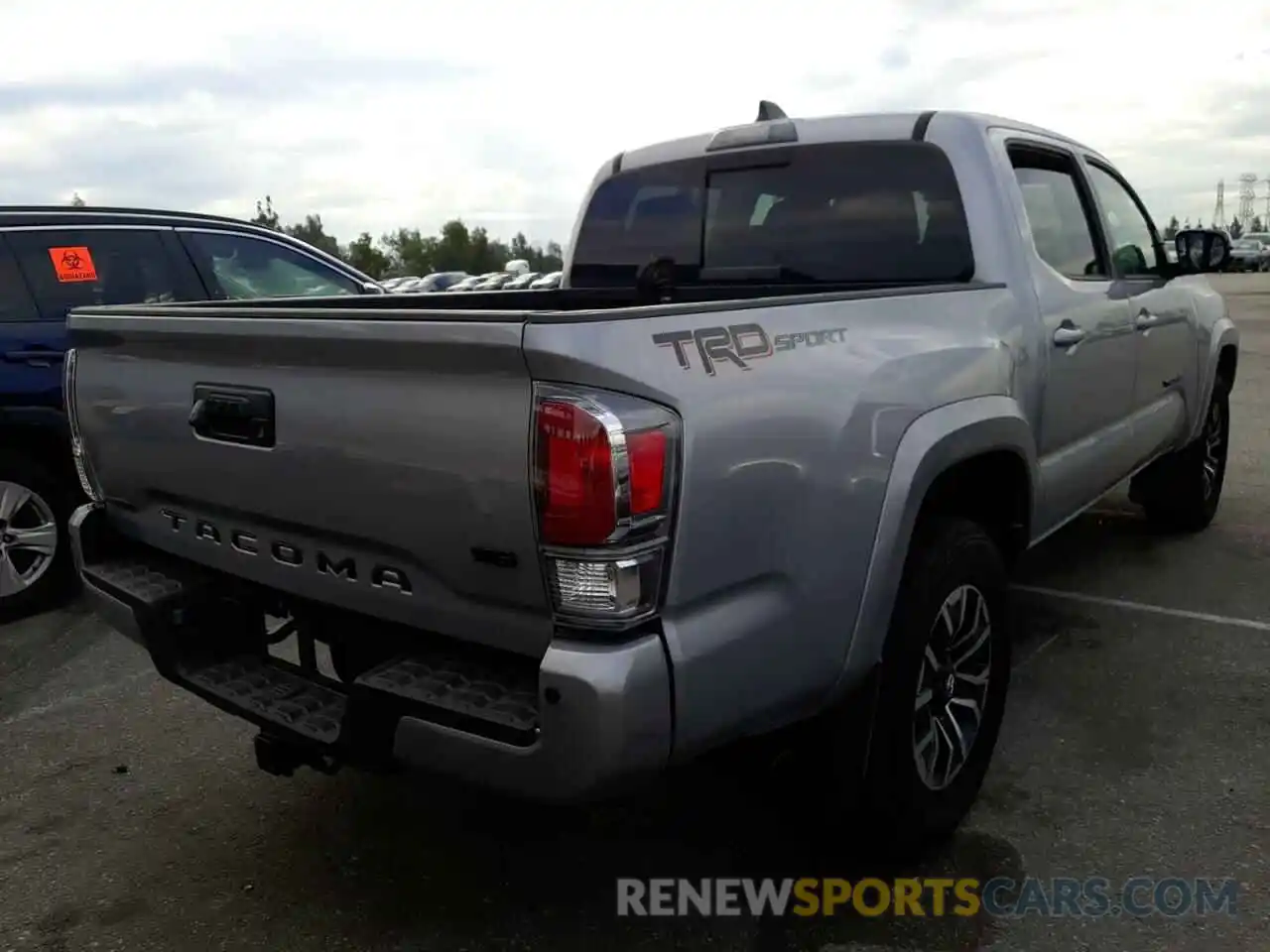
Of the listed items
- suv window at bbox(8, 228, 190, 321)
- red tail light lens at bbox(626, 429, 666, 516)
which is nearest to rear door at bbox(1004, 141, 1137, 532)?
red tail light lens at bbox(626, 429, 666, 516)

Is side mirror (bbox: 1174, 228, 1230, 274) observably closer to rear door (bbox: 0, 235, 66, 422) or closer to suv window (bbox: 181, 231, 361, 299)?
suv window (bbox: 181, 231, 361, 299)

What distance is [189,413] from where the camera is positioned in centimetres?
263

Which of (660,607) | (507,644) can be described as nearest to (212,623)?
(507,644)

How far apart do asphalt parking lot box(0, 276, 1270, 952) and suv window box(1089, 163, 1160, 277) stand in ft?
5.32

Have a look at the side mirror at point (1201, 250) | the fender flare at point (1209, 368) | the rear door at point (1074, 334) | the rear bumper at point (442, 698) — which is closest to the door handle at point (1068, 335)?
the rear door at point (1074, 334)

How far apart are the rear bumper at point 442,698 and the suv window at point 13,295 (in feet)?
9.43

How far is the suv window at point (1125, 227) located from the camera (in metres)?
4.47

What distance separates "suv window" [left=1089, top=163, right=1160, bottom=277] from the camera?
4.47 m

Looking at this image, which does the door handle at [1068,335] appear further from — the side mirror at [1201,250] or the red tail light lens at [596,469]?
the red tail light lens at [596,469]

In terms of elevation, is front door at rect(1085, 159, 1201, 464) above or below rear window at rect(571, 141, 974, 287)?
below

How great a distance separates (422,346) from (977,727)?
74.1 inches

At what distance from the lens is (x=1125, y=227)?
4711 mm

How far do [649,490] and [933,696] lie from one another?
4.10 ft

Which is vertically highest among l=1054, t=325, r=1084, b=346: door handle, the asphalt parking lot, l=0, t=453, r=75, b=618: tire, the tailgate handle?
the tailgate handle
